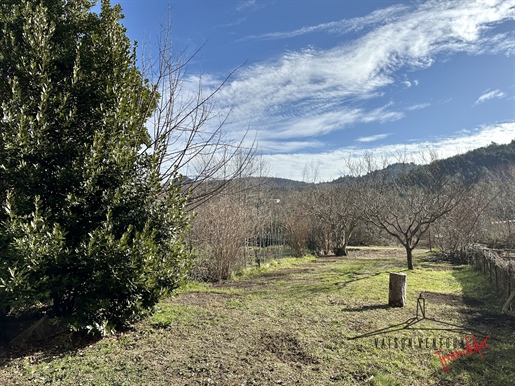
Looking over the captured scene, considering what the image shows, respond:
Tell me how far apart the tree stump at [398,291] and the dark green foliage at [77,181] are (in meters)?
4.31

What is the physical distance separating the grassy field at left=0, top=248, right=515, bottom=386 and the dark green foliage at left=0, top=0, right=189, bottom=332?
0.57m

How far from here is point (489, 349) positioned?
418 cm

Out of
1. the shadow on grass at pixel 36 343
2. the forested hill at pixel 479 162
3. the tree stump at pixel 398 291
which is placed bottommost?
the shadow on grass at pixel 36 343

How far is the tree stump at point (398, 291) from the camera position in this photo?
618 cm

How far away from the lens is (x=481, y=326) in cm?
510

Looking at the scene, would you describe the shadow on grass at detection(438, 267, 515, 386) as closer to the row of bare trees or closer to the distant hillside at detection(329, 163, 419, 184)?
the row of bare trees

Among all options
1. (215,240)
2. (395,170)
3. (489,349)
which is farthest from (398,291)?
(395,170)

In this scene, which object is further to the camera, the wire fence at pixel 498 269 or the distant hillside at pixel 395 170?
the distant hillside at pixel 395 170

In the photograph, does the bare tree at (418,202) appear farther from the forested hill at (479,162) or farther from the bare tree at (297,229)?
the forested hill at (479,162)

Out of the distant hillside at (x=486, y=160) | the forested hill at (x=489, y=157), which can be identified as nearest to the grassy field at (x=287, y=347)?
the distant hillside at (x=486, y=160)

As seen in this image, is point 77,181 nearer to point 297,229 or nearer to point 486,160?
point 297,229

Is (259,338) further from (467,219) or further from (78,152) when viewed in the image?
(467,219)

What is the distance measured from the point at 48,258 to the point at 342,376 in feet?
11.8

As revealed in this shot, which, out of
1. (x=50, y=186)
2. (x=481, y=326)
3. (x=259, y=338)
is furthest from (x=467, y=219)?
(x=50, y=186)
